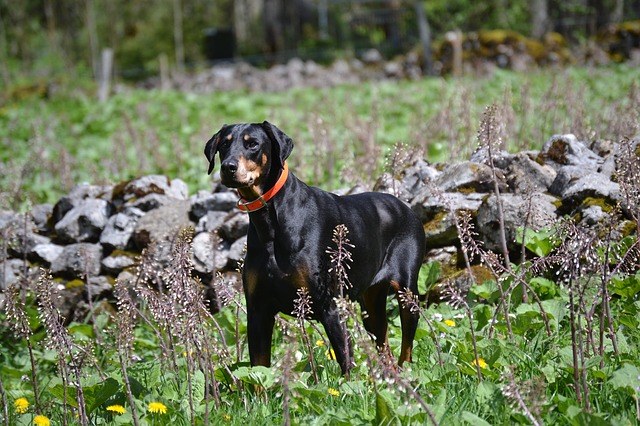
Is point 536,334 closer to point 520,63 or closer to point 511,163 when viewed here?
point 511,163

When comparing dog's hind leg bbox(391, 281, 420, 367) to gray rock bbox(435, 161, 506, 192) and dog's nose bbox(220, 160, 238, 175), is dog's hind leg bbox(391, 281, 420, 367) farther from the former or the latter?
gray rock bbox(435, 161, 506, 192)

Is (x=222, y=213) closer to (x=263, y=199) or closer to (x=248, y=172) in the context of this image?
(x=263, y=199)

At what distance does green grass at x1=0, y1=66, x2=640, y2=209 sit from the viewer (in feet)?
24.9

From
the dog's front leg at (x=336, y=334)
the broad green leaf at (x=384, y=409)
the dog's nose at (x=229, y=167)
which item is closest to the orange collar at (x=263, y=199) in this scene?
the dog's nose at (x=229, y=167)

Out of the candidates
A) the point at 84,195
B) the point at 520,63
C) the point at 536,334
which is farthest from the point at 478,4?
the point at 536,334

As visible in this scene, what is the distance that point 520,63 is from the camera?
1678 cm

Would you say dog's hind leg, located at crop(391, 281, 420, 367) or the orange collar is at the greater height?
the orange collar

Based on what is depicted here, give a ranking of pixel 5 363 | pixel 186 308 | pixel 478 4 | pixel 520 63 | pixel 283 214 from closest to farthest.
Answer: pixel 186 308
pixel 283 214
pixel 5 363
pixel 520 63
pixel 478 4

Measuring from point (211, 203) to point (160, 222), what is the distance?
1.58 ft

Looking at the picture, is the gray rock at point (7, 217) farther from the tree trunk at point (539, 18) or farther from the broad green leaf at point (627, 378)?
the tree trunk at point (539, 18)

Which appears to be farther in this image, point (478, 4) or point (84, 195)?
point (478, 4)

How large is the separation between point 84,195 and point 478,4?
21.0 metres

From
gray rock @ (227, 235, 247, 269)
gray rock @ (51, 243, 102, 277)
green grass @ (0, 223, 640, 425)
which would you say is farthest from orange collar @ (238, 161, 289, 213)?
gray rock @ (51, 243, 102, 277)

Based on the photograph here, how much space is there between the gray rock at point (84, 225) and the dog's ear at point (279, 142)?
338cm
